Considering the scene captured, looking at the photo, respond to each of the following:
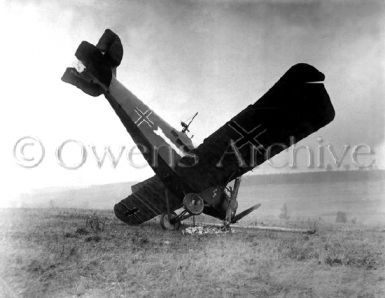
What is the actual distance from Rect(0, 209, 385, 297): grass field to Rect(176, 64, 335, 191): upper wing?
215 cm

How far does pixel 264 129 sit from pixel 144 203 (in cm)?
583

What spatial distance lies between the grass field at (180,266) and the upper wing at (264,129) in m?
2.15

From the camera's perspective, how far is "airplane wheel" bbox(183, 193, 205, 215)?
10.8m

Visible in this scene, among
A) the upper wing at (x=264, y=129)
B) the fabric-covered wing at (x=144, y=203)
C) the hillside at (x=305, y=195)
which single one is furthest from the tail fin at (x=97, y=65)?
the hillside at (x=305, y=195)

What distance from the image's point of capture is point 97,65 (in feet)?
36.9

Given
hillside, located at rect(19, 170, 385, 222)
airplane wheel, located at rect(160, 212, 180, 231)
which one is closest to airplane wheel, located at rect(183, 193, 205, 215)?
airplane wheel, located at rect(160, 212, 180, 231)

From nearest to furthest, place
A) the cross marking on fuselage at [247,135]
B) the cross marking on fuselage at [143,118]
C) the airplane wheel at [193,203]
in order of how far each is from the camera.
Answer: the cross marking on fuselage at [247,135], the airplane wheel at [193,203], the cross marking on fuselage at [143,118]

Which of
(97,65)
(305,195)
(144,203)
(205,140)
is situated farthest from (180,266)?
(305,195)

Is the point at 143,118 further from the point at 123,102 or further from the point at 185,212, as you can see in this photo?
the point at 185,212

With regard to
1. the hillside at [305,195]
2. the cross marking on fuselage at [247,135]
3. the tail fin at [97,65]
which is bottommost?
the hillside at [305,195]

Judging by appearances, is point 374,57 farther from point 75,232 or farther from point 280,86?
point 75,232

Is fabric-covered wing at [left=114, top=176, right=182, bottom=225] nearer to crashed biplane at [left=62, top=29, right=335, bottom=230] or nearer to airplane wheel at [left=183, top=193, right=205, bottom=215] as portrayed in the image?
crashed biplane at [left=62, top=29, right=335, bottom=230]

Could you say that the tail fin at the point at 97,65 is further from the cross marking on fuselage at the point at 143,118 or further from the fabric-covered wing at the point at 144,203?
the fabric-covered wing at the point at 144,203

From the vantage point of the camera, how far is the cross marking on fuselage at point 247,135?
9.45 m
